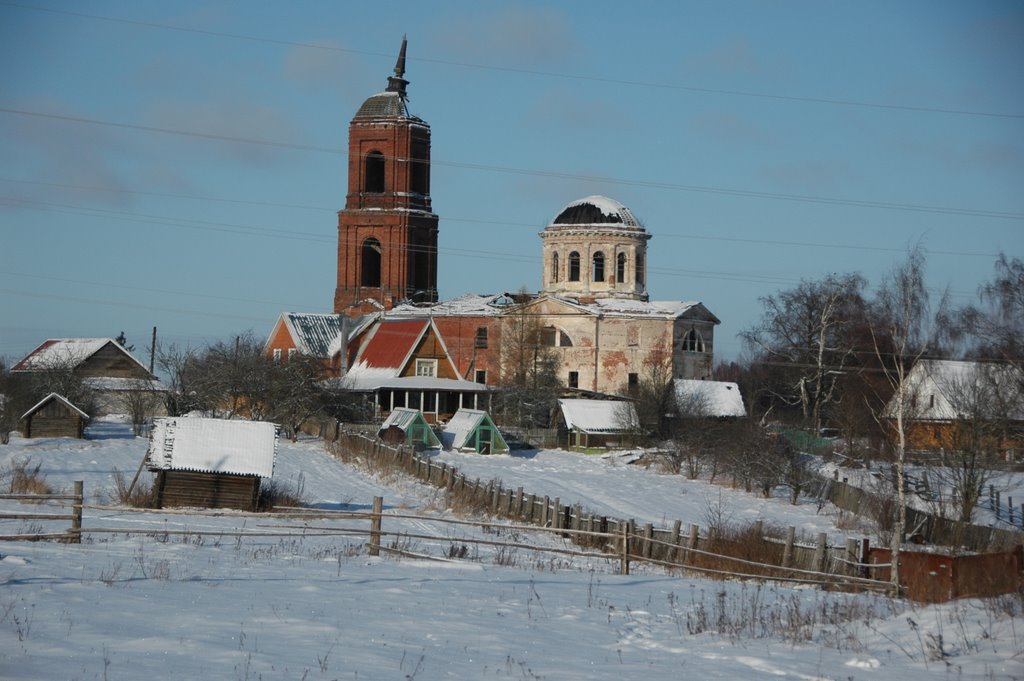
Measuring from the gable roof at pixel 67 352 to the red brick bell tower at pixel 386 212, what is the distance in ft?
38.0

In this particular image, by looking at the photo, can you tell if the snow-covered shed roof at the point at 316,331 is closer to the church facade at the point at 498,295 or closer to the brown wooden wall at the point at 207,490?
the church facade at the point at 498,295

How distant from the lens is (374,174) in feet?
213

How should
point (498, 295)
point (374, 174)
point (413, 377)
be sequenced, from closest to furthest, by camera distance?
1. point (413, 377)
2. point (498, 295)
3. point (374, 174)

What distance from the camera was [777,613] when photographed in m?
13.5

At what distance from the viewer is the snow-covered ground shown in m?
10.0

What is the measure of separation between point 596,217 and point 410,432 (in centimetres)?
2120

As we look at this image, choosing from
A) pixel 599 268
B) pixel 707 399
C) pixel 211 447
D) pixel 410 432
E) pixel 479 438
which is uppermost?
pixel 599 268

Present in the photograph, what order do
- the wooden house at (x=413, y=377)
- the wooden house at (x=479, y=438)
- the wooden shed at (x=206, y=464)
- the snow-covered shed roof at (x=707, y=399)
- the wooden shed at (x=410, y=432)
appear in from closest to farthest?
the wooden shed at (x=206, y=464) < the wooden shed at (x=410, y=432) < the wooden house at (x=479, y=438) < the snow-covered shed roof at (x=707, y=399) < the wooden house at (x=413, y=377)

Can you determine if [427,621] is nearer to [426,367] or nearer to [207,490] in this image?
[207,490]

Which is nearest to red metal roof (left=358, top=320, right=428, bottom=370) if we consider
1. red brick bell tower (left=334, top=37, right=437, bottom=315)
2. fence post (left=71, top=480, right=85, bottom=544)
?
red brick bell tower (left=334, top=37, right=437, bottom=315)

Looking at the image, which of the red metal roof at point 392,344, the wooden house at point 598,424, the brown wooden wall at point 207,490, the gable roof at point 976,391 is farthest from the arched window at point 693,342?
the brown wooden wall at point 207,490

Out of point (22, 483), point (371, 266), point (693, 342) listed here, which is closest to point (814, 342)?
point (693, 342)

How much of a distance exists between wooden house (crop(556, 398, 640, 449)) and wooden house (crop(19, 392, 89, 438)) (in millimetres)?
18392

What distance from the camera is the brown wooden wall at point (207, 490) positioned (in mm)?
24922
